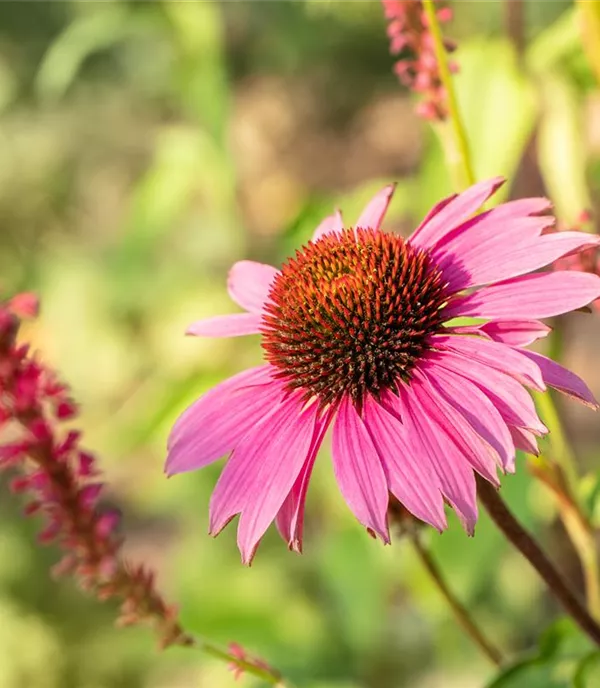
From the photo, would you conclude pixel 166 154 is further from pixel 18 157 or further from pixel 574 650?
pixel 18 157

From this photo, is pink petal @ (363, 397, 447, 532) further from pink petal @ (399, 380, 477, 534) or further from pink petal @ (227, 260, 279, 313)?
pink petal @ (227, 260, 279, 313)

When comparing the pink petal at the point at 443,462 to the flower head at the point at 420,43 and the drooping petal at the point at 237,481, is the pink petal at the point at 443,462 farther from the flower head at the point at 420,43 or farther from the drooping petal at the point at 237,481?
the flower head at the point at 420,43

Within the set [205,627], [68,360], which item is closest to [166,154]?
[205,627]

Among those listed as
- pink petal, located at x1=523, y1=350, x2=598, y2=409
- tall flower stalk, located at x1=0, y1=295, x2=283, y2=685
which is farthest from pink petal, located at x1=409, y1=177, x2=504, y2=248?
tall flower stalk, located at x1=0, y1=295, x2=283, y2=685

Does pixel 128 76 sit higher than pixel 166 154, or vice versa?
pixel 128 76

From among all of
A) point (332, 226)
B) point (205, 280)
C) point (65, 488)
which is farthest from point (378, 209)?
point (205, 280)

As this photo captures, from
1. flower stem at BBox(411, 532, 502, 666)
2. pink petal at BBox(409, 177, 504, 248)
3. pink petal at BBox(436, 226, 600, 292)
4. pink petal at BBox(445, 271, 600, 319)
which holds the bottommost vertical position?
flower stem at BBox(411, 532, 502, 666)

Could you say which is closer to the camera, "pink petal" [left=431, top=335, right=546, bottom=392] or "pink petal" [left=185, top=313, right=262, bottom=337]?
"pink petal" [left=431, top=335, right=546, bottom=392]
